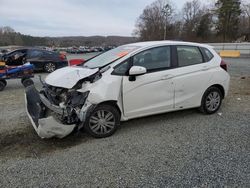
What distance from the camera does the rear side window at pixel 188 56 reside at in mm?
4660

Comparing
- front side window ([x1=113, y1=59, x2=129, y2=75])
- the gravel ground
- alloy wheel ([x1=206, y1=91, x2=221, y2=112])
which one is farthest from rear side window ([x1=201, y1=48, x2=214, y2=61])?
front side window ([x1=113, y1=59, x2=129, y2=75])

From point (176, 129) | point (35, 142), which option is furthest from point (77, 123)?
point (176, 129)

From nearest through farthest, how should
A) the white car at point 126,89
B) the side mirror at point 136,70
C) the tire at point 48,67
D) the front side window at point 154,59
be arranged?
the white car at point 126,89 < the side mirror at point 136,70 < the front side window at point 154,59 < the tire at point 48,67

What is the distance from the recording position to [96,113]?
388cm

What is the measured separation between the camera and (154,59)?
14.5 feet

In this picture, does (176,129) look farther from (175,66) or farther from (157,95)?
(175,66)

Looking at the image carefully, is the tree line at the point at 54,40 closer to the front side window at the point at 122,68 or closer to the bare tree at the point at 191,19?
the bare tree at the point at 191,19

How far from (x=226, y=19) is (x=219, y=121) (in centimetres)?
5710

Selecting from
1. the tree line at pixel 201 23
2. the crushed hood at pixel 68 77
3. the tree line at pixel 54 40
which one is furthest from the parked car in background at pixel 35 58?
the tree line at pixel 54 40

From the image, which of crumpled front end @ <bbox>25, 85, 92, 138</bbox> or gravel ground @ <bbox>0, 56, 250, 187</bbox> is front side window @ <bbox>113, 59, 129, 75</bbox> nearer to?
crumpled front end @ <bbox>25, 85, 92, 138</bbox>

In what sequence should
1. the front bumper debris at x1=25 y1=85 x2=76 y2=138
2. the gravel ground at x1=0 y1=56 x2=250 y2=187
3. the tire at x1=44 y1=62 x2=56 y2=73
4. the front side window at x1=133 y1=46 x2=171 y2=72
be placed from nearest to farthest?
1. the gravel ground at x1=0 y1=56 x2=250 y2=187
2. the front bumper debris at x1=25 y1=85 x2=76 y2=138
3. the front side window at x1=133 y1=46 x2=171 y2=72
4. the tire at x1=44 y1=62 x2=56 y2=73

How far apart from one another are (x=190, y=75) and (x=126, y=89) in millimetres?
1461

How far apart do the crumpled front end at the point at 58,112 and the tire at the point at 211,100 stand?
2591 mm

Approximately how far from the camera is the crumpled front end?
355 centimetres
